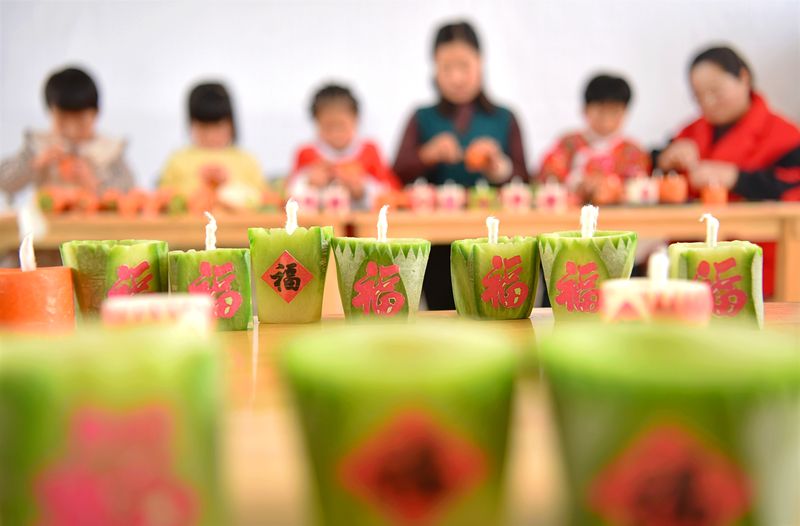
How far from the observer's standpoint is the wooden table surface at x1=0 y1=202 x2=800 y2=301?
80.4 inches

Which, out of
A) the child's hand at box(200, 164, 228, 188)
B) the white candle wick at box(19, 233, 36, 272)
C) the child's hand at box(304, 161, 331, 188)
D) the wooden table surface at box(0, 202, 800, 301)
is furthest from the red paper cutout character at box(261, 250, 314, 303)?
the child's hand at box(304, 161, 331, 188)

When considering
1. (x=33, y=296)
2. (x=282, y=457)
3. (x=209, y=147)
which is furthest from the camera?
(x=209, y=147)

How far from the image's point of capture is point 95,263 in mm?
Result: 668

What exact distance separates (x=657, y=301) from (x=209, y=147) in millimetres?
3277

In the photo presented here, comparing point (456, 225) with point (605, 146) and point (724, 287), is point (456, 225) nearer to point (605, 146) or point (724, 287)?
point (724, 287)

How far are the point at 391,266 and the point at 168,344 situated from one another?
1.37 feet

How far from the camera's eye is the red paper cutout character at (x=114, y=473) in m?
0.26

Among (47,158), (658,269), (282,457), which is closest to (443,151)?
(47,158)

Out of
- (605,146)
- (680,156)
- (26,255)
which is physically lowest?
(26,255)

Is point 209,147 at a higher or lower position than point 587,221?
higher

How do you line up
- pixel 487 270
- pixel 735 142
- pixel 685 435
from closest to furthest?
pixel 685 435 → pixel 487 270 → pixel 735 142

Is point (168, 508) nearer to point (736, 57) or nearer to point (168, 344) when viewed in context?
point (168, 344)

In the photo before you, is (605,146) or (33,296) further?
(605,146)

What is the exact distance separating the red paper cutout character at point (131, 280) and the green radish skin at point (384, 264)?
200 millimetres
